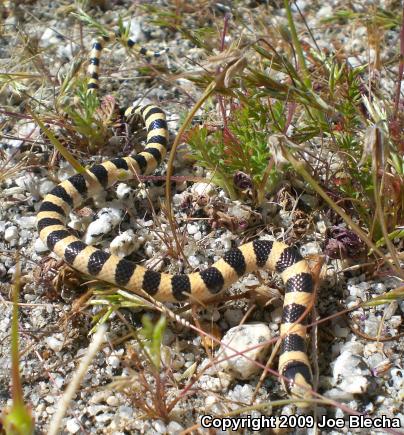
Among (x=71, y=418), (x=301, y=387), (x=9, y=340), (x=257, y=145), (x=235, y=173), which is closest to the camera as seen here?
A: (x=301, y=387)

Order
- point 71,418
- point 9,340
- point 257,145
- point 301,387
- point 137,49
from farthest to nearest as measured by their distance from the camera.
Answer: point 137,49, point 257,145, point 9,340, point 71,418, point 301,387

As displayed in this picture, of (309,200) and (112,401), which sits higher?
(309,200)

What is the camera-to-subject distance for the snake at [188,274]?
2.50m

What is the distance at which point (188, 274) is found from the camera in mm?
2977

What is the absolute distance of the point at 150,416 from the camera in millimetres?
2344

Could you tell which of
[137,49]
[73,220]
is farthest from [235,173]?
[137,49]

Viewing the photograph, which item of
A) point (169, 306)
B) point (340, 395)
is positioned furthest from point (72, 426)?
point (340, 395)

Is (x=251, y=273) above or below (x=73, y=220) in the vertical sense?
below

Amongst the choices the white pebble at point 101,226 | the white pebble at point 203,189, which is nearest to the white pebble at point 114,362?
the white pebble at point 101,226

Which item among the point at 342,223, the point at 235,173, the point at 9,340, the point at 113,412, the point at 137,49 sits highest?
the point at 137,49

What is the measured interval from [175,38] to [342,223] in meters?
2.52

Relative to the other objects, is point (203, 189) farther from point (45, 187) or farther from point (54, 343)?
point (54, 343)

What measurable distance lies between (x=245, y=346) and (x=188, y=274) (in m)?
0.61

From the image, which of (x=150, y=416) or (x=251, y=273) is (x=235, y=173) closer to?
(x=251, y=273)
